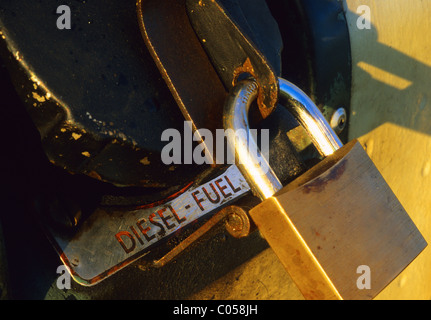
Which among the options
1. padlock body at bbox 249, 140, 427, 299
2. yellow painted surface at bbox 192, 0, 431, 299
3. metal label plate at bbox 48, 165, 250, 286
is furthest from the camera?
yellow painted surface at bbox 192, 0, 431, 299

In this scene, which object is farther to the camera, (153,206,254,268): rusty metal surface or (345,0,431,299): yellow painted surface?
(345,0,431,299): yellow painted surface

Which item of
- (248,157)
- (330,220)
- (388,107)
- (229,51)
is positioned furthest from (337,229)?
(388,107)

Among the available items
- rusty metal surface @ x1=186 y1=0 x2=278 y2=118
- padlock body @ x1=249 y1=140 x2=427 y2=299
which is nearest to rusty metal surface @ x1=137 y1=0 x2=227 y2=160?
rusty metal surface @ x1=186 y1=0 x2=278 y2=118

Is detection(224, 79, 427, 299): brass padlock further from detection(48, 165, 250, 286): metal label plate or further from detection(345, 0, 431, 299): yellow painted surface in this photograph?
detection(345, 0, 431, 299): yellow painted surface

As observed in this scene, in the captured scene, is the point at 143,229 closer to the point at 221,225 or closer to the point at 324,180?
the point at 221,225

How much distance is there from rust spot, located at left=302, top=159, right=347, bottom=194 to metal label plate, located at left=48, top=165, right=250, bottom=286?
218mm

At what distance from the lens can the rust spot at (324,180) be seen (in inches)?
19.2

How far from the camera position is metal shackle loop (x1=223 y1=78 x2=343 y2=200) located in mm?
495

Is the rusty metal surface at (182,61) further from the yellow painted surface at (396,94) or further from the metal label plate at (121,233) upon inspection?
the yellow painted surface at (396,94)

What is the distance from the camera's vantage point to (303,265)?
48 centimetres

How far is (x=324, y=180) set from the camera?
0.50 metres

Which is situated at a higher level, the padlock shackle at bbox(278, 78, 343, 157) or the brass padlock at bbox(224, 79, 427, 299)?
the padlock shackle at bbox(278, 78, 343, 157)

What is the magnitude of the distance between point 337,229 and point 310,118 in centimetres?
14

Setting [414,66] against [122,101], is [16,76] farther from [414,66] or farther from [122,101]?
[414,66]
